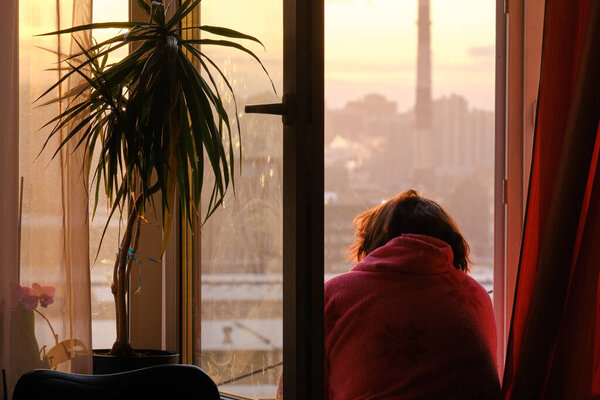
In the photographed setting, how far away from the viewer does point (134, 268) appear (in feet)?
7.48

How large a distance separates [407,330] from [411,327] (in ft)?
0.04

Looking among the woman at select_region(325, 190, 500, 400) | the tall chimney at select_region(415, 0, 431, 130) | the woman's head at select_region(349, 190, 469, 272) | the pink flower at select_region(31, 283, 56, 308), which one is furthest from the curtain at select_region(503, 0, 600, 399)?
the pink flower at select_region(31, 283, 56, 308)

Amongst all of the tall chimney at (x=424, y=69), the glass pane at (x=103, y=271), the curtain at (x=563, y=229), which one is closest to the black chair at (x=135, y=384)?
the glass pane at (x=103, y=271)

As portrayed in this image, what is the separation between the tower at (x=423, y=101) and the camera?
242 cm

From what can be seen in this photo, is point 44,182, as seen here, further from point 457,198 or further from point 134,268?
point 457,198

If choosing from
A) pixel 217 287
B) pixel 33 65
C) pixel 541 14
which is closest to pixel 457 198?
pixel 541 14

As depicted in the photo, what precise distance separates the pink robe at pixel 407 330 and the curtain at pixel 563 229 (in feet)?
0.47

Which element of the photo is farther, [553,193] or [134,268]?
[134,268]

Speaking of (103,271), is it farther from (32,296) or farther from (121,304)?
(32,296)

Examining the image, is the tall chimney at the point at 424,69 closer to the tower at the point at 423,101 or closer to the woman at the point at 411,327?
the tower at the point at 423,101

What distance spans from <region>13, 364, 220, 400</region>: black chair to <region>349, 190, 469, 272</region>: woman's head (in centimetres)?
65

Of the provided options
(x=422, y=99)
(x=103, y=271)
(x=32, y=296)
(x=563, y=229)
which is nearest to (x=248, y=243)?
(x=103, y=271)

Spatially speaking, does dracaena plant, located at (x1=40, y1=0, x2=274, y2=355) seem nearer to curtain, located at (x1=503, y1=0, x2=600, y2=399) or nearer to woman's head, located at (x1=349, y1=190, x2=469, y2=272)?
woman's head, located at (x1=349, y1=190, x2=469, y2=272)

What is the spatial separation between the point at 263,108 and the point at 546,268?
72 centimetres
